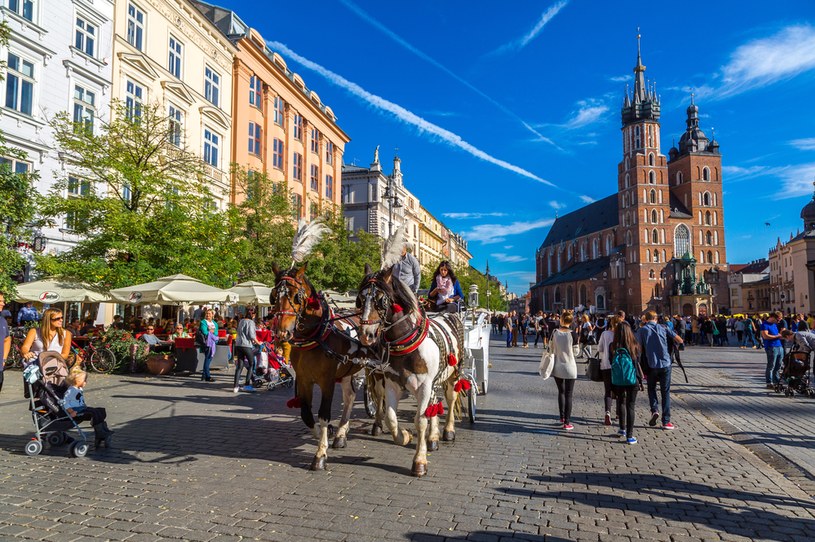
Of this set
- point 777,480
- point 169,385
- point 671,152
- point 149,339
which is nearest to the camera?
point 777,480

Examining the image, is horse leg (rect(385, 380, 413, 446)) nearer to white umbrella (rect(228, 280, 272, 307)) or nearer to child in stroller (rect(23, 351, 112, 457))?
child in stroller (rect(23, 351, 112, 457))

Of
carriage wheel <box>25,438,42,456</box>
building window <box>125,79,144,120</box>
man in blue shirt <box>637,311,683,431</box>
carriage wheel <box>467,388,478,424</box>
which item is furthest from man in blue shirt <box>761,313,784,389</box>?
building window <box>125,79,144,120</box>

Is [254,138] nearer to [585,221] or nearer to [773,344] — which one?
[773,344]

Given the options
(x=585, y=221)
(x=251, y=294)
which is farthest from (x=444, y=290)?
(x=585, y=221)

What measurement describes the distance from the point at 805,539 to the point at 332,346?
482cm

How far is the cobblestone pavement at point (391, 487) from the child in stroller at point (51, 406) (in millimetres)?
205

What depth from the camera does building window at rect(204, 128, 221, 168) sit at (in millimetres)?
30312

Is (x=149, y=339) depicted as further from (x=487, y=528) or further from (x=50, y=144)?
(x=487, y=528)

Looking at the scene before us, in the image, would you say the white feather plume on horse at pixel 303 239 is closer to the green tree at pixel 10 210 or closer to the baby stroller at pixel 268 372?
the baby stroller at pixel 268 372

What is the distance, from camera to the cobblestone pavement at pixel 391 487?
435cm

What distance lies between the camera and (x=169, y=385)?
13031mm

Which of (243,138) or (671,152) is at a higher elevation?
(671,152)

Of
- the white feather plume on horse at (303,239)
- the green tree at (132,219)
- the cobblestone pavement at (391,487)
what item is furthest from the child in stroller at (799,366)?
the green tree at (132,219)

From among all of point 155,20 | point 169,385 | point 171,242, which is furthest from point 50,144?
point 169,385
